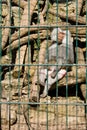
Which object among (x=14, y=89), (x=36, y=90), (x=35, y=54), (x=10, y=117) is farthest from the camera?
(x=35, y=54)

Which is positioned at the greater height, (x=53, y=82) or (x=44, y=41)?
(x=44, y=41)

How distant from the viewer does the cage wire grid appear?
4.38m

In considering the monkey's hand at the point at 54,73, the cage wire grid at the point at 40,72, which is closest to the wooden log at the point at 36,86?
the cage wire grid at the point at 40,72

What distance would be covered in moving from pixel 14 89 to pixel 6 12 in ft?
3.74

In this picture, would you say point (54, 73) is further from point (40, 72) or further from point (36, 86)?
point (36, 86)

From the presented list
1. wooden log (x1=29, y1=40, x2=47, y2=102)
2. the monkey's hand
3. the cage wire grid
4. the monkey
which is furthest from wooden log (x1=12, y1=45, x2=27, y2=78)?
the monkey's hand

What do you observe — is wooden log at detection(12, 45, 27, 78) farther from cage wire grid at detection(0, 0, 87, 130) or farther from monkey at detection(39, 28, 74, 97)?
monkey at detection(39, 28, 74, 97)

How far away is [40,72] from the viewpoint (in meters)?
4.77

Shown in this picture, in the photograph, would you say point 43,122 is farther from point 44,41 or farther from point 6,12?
point 6,12

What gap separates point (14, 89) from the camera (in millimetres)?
5363

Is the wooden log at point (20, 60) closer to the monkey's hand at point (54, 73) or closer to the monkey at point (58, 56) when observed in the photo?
the monkey at point (58, 56)

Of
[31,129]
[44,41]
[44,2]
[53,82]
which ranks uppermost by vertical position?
[44,2]

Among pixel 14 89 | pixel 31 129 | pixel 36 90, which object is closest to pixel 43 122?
pixel 31 129

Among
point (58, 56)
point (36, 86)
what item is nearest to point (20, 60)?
point (36, 86)
